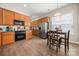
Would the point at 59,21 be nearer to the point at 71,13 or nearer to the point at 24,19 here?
the point at 71,13

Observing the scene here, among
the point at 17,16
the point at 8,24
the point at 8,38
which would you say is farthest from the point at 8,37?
the point at 17,16

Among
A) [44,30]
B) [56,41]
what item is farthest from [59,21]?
[44,30]

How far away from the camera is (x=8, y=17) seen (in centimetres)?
559

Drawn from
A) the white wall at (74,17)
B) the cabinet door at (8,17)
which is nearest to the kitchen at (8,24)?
the cabinet door at (8,17)

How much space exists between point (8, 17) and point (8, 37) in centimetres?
123

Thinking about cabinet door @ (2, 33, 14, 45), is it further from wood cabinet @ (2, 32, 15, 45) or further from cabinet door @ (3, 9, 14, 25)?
cabinet door @ (3, 9, 14, 25)

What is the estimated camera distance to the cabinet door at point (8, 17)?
5.32 m

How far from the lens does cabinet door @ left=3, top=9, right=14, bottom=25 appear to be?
5316mm

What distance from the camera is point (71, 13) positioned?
5551 mm

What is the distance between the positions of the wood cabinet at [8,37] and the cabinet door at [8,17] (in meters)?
0.71

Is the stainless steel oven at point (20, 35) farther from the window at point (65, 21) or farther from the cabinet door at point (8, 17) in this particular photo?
the window at point (65, 21)

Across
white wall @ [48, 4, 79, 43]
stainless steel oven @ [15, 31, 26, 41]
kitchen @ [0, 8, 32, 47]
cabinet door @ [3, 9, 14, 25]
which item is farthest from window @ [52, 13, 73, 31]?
cabinet door @ [3, 9, 14, 25]

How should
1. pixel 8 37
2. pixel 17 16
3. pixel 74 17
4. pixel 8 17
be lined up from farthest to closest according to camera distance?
pixel 17 16
pixel 8 17
pixel 74 17
pixel 8 37

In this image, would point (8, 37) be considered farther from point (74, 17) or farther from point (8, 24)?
point (74, 17)
